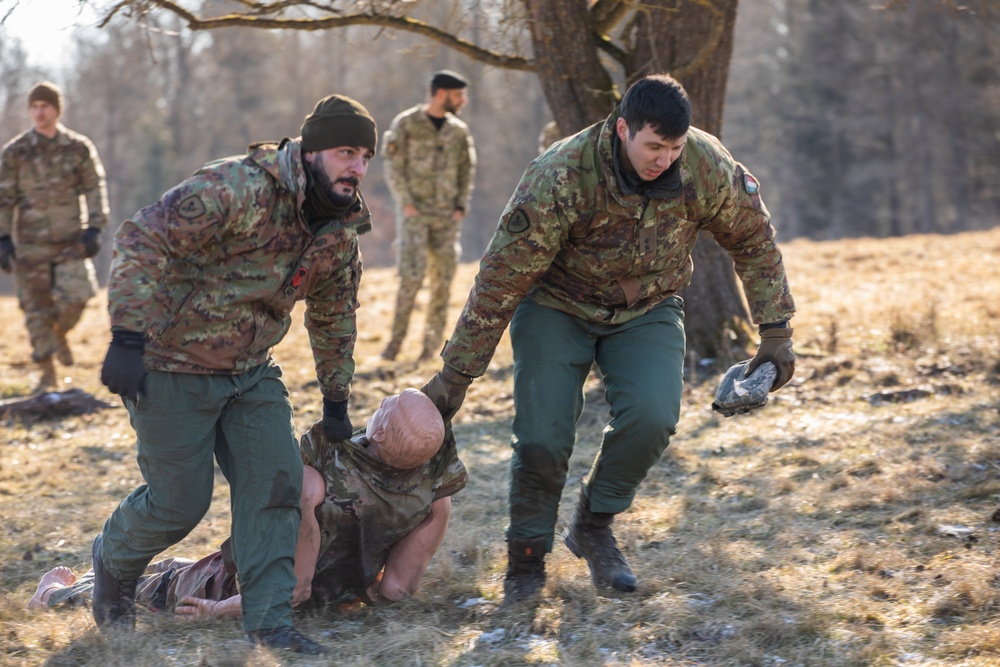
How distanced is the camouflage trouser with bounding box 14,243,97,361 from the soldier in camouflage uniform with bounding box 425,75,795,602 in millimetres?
6566

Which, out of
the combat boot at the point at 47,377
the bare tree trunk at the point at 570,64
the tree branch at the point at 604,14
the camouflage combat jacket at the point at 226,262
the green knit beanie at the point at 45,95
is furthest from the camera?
the combat boot at the point at 47,377

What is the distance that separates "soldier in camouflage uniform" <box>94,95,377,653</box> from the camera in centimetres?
384

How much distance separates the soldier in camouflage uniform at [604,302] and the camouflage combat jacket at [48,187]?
21.4 ft

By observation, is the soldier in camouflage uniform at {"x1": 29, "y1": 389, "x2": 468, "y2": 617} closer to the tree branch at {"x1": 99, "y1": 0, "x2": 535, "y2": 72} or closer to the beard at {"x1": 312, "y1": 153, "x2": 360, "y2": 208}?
the beard at {"x1": 312, "y1": 153, "x2": 360, "y2": 208}

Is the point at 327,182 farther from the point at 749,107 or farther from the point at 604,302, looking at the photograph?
the point at 749,107

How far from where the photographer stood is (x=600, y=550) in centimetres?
454

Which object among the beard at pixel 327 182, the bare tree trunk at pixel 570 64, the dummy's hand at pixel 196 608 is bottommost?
the dummy's hand at pixel 196 608

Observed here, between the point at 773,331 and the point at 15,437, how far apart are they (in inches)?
247

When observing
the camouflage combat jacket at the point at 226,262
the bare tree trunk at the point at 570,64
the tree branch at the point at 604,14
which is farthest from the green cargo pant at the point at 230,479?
the tree branch at the point at 604,14

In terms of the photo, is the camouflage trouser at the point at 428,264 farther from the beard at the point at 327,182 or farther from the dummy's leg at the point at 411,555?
the beard at the point at 327,182

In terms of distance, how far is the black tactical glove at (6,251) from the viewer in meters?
9.66

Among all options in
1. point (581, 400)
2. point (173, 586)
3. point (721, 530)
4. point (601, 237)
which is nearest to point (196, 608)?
point (173, 586)

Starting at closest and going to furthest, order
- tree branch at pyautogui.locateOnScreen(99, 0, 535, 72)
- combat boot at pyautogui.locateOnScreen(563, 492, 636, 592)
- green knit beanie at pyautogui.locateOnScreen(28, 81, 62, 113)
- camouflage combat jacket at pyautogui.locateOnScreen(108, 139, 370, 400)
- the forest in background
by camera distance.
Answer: camouflage combat jacket at pyautogui.locateOnScreen(108, 139, 370, 400)
combat boot at pyautogui.locateOnScreen(563, 492, 636, 592)
tree branch at pyautogui.locateOnScreen(99, 0, 535, 72)
green knit beanie at pyautogui.locateOnScreen(28, 81, 62, 113)
the forest in background

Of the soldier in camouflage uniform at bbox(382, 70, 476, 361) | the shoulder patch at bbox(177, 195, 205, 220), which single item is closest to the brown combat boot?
the soldier in camouflage uniform at bbox(382, 70, 476, 361)
